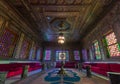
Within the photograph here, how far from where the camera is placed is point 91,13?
5.67 meters

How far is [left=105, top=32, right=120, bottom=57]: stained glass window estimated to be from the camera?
16.3 feet

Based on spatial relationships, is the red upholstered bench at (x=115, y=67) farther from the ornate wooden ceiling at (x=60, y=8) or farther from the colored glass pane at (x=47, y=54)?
the colored glass pane at (x=47, y=54)

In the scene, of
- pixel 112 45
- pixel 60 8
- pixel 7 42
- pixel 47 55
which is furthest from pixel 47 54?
pixel 112 45

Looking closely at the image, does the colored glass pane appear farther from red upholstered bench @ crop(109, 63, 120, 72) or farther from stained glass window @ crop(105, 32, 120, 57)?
red upholstered bench @ crop(109, 63, 120, 72)

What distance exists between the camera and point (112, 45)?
17.6 ft

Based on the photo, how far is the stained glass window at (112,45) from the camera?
496cm

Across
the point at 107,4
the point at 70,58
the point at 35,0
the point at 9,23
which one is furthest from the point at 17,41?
the point at 70,58

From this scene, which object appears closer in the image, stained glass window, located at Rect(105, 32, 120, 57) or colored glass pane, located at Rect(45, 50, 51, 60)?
stained glass window, located at Rect(105, 32, 120, 57)

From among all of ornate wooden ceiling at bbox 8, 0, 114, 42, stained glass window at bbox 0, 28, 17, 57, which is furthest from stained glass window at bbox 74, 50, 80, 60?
stained glass window at bbox 0, 28, 17, 57

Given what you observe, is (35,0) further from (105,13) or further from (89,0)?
(105,13)

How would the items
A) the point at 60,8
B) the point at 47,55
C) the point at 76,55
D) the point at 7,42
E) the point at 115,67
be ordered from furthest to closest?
1. the point at 76,55
2. the point at 47,55
3. the point at 60,8
4. the point at 7,42
5. the point at 115,67

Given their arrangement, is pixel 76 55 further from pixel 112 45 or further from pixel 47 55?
pixel 112 45

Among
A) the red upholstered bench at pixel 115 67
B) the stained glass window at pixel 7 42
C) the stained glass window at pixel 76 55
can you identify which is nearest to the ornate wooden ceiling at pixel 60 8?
the stained glass window at pixel 7 42

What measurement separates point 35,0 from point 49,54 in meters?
9.90
